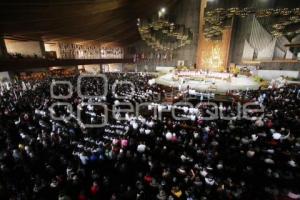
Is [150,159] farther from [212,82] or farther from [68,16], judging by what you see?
[68,16]

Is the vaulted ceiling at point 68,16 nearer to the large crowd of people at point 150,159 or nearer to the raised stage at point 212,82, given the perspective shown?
the large crowd of people at point 150,159

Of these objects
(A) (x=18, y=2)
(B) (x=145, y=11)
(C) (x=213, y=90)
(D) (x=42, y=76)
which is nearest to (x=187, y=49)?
(B) (x=145, y=11)

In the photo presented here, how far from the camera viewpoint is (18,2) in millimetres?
10711

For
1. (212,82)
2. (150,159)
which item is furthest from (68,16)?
(150,159)

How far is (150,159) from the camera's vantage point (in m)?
5.70

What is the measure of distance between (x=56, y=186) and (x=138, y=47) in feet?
109

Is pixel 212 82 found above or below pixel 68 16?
below

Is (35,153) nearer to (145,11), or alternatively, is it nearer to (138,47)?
(145,11)

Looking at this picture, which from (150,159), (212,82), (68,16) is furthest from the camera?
(212,82)

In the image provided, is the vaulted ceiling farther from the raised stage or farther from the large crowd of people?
the raised stage

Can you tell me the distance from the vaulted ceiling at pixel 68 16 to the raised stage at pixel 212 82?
870 cm

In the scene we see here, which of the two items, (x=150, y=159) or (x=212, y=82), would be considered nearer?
(x=150, y=159)

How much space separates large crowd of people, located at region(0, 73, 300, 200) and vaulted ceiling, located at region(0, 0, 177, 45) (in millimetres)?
7169

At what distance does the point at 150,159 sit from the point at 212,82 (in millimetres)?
14386
